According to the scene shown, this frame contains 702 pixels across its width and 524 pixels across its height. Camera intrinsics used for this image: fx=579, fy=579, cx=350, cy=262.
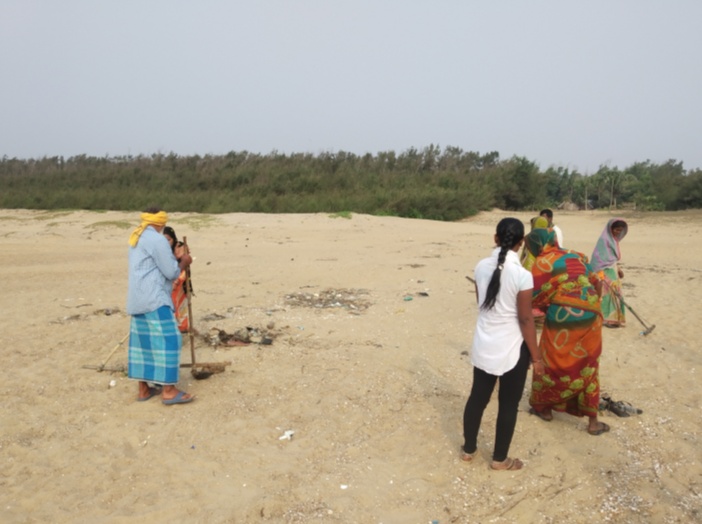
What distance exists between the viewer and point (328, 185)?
87.1 ft

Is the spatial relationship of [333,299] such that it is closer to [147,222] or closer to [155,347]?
[155,347]

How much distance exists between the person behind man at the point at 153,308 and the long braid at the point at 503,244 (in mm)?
2624

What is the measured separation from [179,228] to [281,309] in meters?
10.2

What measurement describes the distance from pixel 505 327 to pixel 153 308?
111 inches

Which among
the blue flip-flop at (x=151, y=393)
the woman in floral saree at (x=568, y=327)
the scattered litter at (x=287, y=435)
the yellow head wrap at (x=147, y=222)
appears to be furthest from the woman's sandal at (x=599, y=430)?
the yellow head wrap at (x=147, y=222)

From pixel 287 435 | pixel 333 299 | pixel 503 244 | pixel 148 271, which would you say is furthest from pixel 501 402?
pixel 333 299

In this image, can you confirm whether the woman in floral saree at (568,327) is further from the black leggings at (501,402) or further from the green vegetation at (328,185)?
the green vegetation at (328,185)

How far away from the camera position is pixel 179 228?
17.5 meters

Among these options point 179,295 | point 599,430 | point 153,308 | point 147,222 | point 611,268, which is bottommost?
point 599,430

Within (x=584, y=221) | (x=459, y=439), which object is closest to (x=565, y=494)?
(x=459, y=439)

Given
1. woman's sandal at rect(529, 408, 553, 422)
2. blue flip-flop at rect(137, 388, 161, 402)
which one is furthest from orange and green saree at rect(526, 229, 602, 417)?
blue flip-flop at rect(137, 388, 161, 402)

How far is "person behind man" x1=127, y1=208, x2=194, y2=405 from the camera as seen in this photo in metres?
4.71

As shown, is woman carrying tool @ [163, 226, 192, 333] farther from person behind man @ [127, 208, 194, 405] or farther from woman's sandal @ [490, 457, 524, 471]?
woman's sandal @ [490, 457, 524, 471]

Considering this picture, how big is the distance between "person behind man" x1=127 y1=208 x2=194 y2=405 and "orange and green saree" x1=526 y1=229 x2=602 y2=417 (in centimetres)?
297
